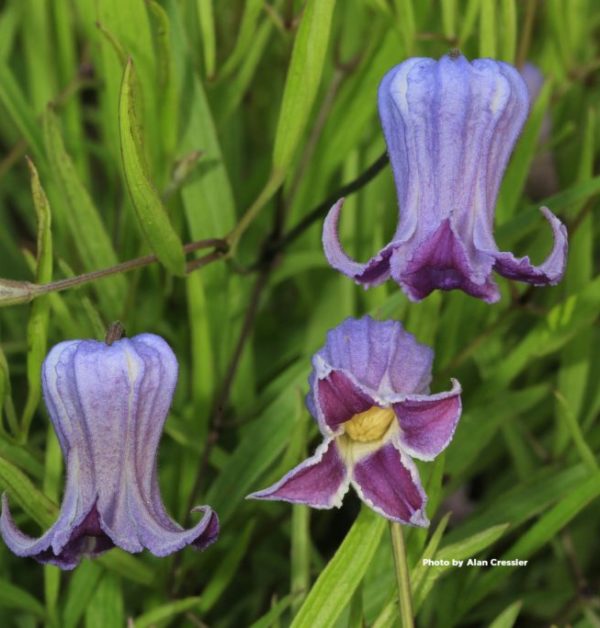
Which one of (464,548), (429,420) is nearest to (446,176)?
(429,420)

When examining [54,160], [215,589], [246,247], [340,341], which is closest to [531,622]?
[215,589]

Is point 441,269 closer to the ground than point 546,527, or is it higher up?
higher up

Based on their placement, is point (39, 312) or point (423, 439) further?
Result: point (39, 312)

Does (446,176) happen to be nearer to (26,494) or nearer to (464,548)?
(464,548)

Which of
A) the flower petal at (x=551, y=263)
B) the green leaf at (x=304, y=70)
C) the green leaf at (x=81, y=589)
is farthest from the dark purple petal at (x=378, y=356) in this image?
the green leaf at (x=81, y=589)

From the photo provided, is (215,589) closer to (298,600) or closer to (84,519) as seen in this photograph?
(298,600)

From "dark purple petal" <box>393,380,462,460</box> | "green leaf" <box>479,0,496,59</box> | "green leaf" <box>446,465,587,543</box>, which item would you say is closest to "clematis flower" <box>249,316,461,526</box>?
"dark purple petal" <box>393,380,462,460</box>
